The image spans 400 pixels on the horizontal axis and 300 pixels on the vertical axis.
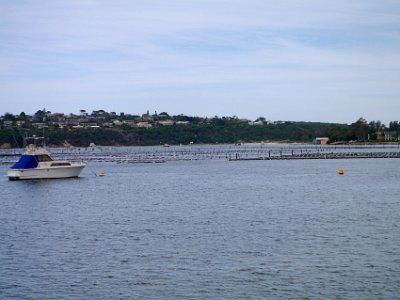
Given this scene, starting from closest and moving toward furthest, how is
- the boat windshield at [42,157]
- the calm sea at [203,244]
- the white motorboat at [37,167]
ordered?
the calm sea at [203,244] < the white motorboat at [37,167] < the boat windshield at [42,157]

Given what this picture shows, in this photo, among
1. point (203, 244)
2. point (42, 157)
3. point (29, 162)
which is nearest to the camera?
point (203, 244)

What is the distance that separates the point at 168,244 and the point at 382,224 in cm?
1598

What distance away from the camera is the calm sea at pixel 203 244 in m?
32.1

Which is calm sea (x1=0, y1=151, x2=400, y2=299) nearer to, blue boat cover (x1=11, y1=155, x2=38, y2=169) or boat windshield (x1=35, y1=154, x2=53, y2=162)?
blue boat cover (x1=11, y1=155, x2=38, y2=169)

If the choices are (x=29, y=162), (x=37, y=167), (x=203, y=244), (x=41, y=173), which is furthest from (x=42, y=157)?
(x=203, y=244)

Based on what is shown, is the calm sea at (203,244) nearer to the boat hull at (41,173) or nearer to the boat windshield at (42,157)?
the boat hull at (41,173)

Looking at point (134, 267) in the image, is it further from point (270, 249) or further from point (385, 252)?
point (385, 252)

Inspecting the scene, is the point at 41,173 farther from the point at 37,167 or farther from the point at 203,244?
the point at 203,244

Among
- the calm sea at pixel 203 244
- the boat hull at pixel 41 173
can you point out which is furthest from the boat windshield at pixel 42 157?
the calm sea at pixel 203 244

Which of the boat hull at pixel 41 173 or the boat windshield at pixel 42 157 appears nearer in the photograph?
the boat hull at pixel 41 173

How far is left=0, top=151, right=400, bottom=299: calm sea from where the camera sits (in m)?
32.1

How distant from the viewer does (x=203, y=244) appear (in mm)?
41906

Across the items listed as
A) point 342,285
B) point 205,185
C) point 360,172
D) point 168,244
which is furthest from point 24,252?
point 360,172

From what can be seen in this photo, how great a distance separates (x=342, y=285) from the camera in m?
31.9
